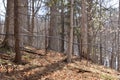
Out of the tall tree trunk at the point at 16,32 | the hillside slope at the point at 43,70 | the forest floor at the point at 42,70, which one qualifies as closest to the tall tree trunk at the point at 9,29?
the forest floor at the point at 42,70

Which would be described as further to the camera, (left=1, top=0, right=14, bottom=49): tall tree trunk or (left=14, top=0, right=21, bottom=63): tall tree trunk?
(left=1, top=0, right=14, bottom=49): tall tree trunk

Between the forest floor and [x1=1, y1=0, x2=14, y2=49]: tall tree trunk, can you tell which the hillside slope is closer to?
the forest floor

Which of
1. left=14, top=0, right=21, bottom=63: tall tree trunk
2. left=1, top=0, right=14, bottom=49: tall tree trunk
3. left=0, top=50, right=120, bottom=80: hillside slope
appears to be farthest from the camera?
left=1, top=0, right=14, bottom=49: tall tree trunk

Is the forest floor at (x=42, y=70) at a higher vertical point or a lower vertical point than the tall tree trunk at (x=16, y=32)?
lower

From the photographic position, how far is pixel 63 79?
31.0 ft

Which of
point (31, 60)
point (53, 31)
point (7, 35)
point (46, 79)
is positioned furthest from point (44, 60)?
point (53, 31)

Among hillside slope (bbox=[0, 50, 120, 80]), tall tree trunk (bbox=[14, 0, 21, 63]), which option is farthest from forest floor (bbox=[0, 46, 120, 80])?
tall tree trunk (bbox=[14, 0, 21, 63])

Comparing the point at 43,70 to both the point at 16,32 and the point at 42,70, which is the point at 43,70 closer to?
the point at 42,70

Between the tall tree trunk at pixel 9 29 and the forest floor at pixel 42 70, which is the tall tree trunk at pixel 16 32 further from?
the tall tree trunk at pixel 9 29

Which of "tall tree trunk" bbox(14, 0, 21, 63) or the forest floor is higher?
"tall tree trunk" bbox(14, 0, 21, 63)

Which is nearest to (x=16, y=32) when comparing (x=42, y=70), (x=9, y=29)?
(x=42, y=70)

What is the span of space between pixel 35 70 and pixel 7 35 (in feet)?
8.20

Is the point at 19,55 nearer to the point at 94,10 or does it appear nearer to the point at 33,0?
the point at 94,10

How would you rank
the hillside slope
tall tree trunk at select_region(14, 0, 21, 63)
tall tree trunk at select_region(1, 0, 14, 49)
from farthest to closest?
tall tree trunk at select_region(1, 0, 14, 49) → tall tree trunk at select_region(14, 0, 21, 63) → the hillside slope
